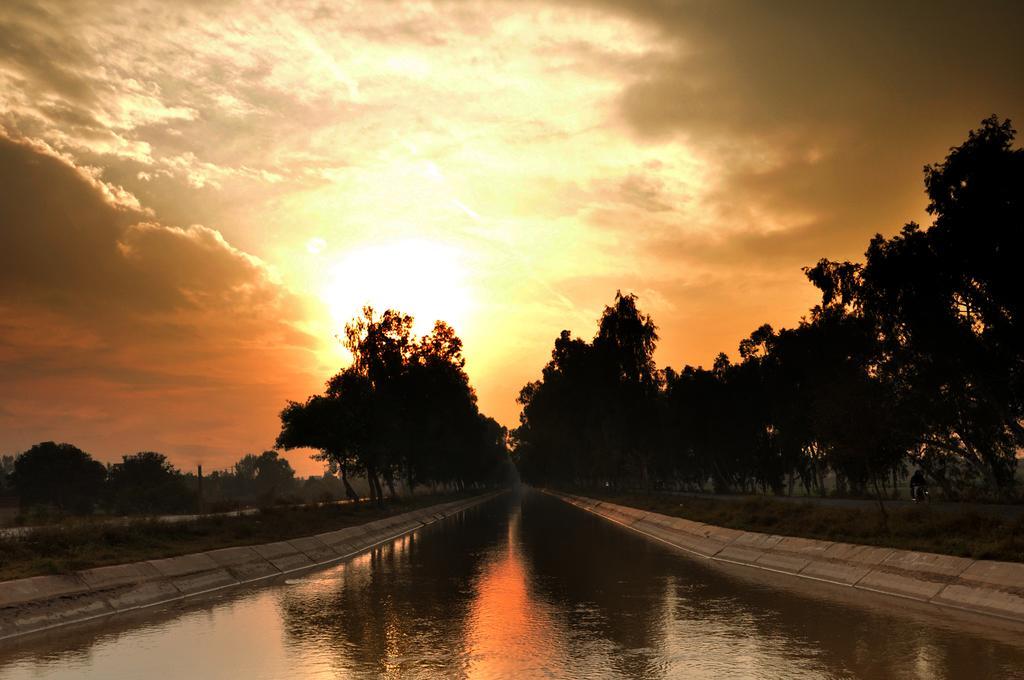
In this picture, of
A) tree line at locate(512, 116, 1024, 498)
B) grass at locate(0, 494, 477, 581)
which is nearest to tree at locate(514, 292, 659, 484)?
tree line at locate(512, 116, 1024, 498)

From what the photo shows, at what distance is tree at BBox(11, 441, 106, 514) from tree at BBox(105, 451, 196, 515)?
440 cm

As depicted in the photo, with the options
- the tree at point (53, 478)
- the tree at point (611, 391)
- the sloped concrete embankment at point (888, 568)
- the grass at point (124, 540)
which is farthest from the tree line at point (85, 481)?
the sloped concrete embankment at point (888, 568)

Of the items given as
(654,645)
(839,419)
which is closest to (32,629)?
(654,645)

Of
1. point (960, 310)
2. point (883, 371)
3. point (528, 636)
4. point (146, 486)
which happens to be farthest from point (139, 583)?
point (146, 486)

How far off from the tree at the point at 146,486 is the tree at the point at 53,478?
4399mm

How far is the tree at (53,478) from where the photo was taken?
121875mm

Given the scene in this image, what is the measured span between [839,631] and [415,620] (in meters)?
8.03

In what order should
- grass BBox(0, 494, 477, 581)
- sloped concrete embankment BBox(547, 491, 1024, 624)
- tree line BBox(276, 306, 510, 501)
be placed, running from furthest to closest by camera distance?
tree line BBox(276, 306, 510, 501) < grass BBox(0, 494, 477, 581) < sloped concrete embankment BBox(547, 491, 1024, 624)

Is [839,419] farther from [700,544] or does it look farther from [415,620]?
[415,620]

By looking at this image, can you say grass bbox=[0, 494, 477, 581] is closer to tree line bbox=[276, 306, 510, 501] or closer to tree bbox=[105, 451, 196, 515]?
tree line bbox=[276, 306, 510, 501]

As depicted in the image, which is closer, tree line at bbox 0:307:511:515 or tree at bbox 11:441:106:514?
tree line at bbox 0:307:511:515

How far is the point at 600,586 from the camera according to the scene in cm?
2044

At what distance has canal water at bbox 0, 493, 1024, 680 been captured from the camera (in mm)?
10992

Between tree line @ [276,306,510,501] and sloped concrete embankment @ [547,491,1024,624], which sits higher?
tree line @ [276,306,510,501]
